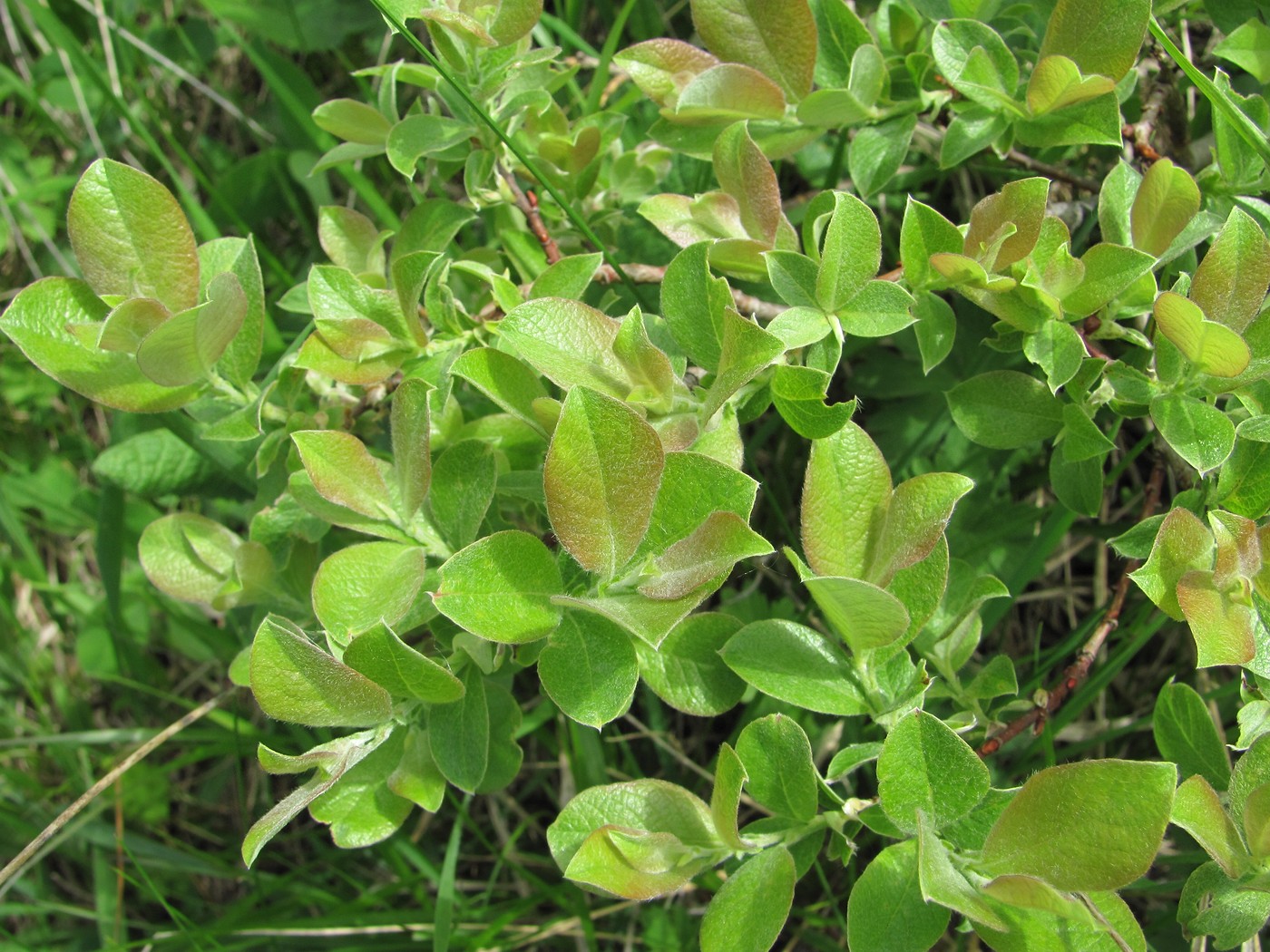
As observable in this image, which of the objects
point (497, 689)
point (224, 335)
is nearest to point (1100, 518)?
point (497, 689)

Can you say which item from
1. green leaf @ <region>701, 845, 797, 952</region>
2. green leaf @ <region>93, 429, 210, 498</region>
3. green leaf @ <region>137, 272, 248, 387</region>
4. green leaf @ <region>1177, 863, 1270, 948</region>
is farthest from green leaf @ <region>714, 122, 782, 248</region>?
green leaf @ <region>93, 429, 210, 498</region>

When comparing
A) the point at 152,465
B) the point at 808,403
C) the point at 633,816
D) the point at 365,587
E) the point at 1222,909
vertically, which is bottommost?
the point at 1222,909

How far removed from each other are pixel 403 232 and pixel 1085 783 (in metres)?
0.93

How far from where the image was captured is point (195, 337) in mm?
1033

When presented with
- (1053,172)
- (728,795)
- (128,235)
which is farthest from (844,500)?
(128,235)

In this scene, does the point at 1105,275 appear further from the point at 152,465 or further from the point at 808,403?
the point at 152,465

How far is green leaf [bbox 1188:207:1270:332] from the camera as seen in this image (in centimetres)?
94

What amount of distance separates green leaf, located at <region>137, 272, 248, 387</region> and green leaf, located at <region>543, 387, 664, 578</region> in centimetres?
42

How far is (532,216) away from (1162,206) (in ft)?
2.36

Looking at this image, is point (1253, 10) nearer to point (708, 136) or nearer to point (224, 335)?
point (708, 136)

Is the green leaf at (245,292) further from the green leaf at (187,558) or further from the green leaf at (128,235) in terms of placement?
the green leaf at (187,558)

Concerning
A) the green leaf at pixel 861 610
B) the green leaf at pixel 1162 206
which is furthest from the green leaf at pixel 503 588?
the green leaf at pixel 1162 206

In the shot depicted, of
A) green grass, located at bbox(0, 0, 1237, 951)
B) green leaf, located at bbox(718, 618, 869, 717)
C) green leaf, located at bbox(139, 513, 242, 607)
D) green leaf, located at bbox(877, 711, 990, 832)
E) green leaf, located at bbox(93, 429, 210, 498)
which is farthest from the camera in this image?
green leaf, located at bbox(93, 429, 210, 498)

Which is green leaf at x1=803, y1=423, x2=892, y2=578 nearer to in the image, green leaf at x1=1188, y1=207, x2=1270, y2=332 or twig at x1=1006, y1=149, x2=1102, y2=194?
green leaf at x1=1188, y1=207, x2=1270, y2=332
